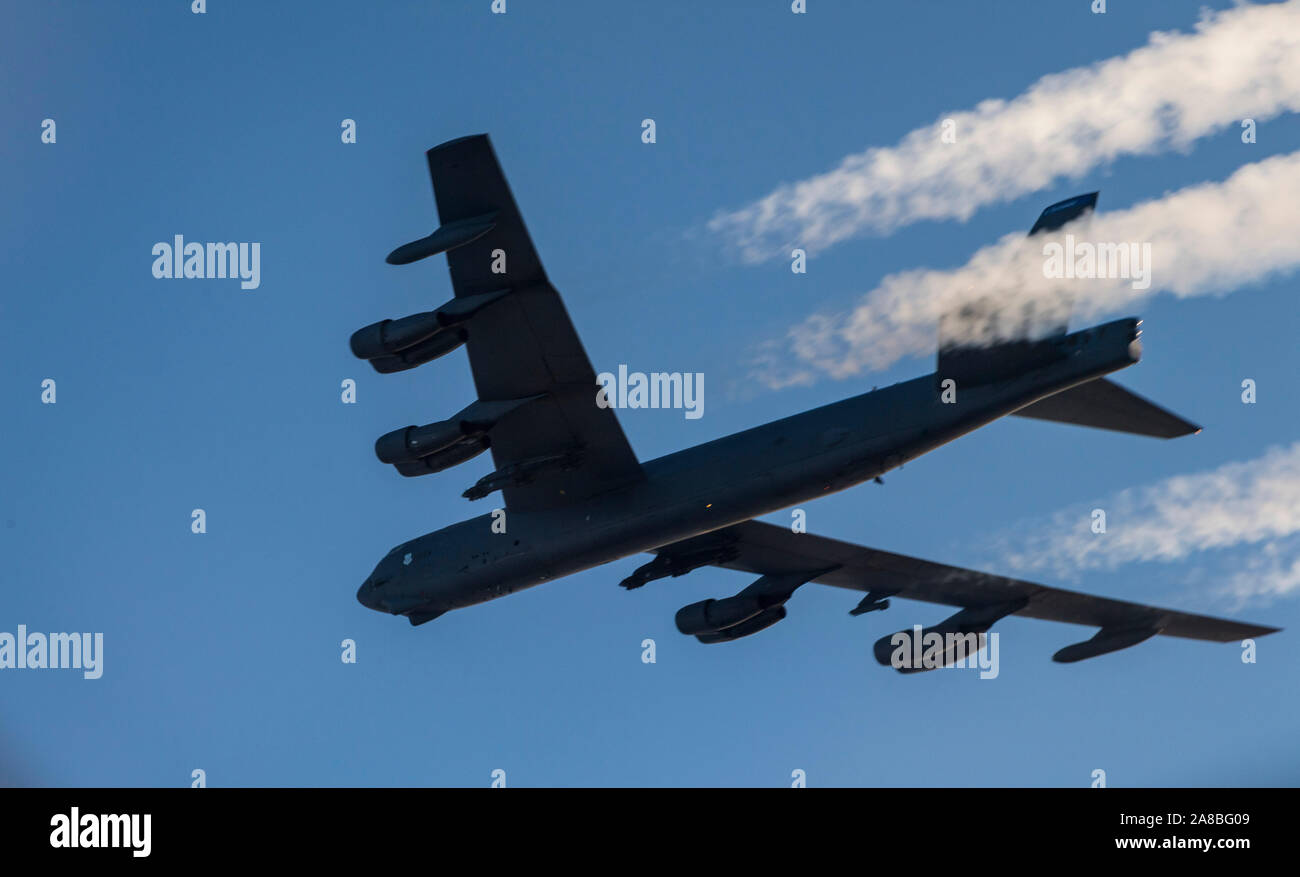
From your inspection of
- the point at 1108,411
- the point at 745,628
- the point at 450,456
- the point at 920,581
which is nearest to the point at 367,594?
the point at 450,456

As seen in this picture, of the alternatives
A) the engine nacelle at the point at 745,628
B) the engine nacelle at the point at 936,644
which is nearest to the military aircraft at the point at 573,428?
the engine nacelle at the point at 745,628

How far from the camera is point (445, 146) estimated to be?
69.7 ft

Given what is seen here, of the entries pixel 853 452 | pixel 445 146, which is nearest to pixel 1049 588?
pixel 853 452

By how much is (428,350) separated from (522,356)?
1383 millimetres

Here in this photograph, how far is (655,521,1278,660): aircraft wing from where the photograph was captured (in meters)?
28.2

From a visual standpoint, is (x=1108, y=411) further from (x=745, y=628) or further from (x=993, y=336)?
(x=745, y=628)

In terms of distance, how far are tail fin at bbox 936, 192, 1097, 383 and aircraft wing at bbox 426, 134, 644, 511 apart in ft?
17.1

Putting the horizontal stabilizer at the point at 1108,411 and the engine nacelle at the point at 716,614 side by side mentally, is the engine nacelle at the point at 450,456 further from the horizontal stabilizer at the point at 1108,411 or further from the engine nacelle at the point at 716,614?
the horizontal stabilizer at the point at 1108,411

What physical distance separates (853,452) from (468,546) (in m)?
6.83

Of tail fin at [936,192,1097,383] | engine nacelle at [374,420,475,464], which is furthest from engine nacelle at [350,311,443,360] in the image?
tail fin at [936,192,1097,383]

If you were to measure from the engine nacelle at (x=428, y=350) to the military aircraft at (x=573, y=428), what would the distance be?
24mm

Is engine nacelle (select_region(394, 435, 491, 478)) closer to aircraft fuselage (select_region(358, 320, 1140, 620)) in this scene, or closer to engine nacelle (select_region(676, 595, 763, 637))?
aircraft fuselage (select_region(358, 320, 1140, 620))

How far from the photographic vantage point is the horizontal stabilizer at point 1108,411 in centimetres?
2272
